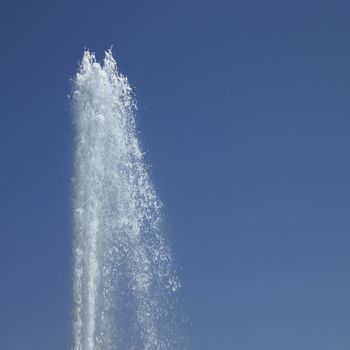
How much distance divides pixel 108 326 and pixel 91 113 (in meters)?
18.1

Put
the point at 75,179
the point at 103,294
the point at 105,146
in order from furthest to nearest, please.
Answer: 1. the point at 105,146
2. the point at 75,179
3. the point at 103,294

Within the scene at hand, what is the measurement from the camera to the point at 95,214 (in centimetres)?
5628

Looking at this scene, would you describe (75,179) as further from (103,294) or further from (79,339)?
(79,339)

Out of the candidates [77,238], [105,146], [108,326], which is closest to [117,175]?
[105,146]

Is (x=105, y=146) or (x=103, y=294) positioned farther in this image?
(x=105, y=146)

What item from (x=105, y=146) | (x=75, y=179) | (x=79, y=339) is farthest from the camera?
(x=105, y=146)

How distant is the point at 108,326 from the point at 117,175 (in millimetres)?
13418

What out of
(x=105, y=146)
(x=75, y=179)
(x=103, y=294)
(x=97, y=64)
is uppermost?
(x=97, y=64)

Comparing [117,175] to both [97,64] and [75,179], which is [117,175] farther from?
[97,64]

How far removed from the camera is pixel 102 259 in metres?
54.9

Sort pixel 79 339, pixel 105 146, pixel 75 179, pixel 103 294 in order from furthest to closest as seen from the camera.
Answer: pixel 105 146, pixel 75 179, pixel 103 294, pixel 79 339

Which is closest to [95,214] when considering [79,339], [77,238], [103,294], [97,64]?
[77,238]

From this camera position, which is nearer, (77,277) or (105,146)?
(77,277)

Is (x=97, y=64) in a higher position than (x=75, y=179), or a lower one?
higher
